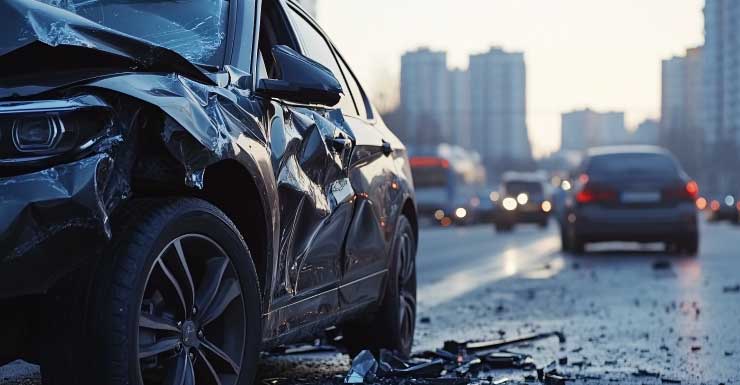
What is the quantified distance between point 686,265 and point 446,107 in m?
143

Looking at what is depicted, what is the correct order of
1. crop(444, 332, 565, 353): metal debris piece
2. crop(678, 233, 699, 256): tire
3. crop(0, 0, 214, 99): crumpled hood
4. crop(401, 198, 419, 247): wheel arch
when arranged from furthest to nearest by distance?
crop(678, 233, 699, 256): tire → crop(444, 332, 565, 353): metal debris piece → crop(401, 198, 419, 247): wheel arch → crop(0, 0, 214, 99): crumpled hood

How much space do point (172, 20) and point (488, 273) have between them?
1126cm

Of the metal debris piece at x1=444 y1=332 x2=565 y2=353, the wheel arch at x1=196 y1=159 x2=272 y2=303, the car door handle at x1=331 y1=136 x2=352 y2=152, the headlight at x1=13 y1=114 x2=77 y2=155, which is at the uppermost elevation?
the headlight at x1=13 y1=114 x2=77 y2=155

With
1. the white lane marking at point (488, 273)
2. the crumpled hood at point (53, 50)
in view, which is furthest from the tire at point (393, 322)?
the white lane marking at point (488, 273)

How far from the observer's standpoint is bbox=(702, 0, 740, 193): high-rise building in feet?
469

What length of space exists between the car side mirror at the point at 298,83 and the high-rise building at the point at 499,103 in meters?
152

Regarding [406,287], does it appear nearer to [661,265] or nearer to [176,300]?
[176,300]

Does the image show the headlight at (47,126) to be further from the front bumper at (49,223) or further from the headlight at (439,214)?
the headlight at (439,214)

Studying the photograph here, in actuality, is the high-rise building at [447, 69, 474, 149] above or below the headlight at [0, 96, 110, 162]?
above

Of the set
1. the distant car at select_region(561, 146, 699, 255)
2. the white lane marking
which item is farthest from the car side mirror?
the distant car at select_region(561, 146, 699, 255)

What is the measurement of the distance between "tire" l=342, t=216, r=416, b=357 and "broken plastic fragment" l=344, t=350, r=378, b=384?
25 cm

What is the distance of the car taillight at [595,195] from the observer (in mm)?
19016

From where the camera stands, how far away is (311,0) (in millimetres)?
108375

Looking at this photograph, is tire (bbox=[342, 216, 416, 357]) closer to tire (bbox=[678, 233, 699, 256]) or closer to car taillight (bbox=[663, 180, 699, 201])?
car taillight (bbox=[663, 180, 699, 201])
